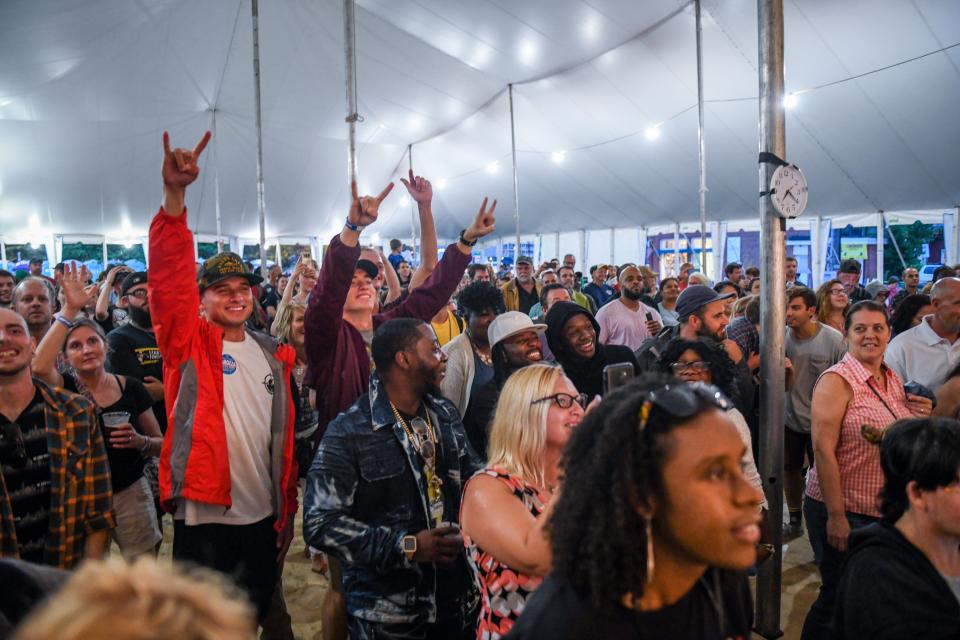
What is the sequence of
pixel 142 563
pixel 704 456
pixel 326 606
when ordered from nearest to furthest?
pixel 142 563, pixel 704 456, pixel 326 606

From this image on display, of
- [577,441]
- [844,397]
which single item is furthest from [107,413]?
[844,397]

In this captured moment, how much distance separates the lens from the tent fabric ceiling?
32.2 ft

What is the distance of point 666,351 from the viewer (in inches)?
121

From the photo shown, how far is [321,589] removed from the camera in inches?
155

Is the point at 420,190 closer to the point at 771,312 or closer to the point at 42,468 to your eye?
the point at 771,312

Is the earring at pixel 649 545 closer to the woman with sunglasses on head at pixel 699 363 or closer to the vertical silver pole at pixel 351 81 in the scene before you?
the woman with sunglasses on head at pixel 699 363

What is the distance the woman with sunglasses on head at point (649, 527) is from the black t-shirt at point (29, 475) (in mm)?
1955

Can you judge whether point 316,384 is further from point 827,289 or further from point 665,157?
point 665,157

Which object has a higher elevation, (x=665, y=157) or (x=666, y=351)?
(x=665, y=157)

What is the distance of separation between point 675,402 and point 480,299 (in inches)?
102

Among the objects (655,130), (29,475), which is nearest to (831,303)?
(29,475)

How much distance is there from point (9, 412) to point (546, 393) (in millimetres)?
1870

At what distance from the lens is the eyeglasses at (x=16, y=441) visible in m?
2.20

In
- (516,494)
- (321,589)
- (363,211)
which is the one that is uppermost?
(363,211)
